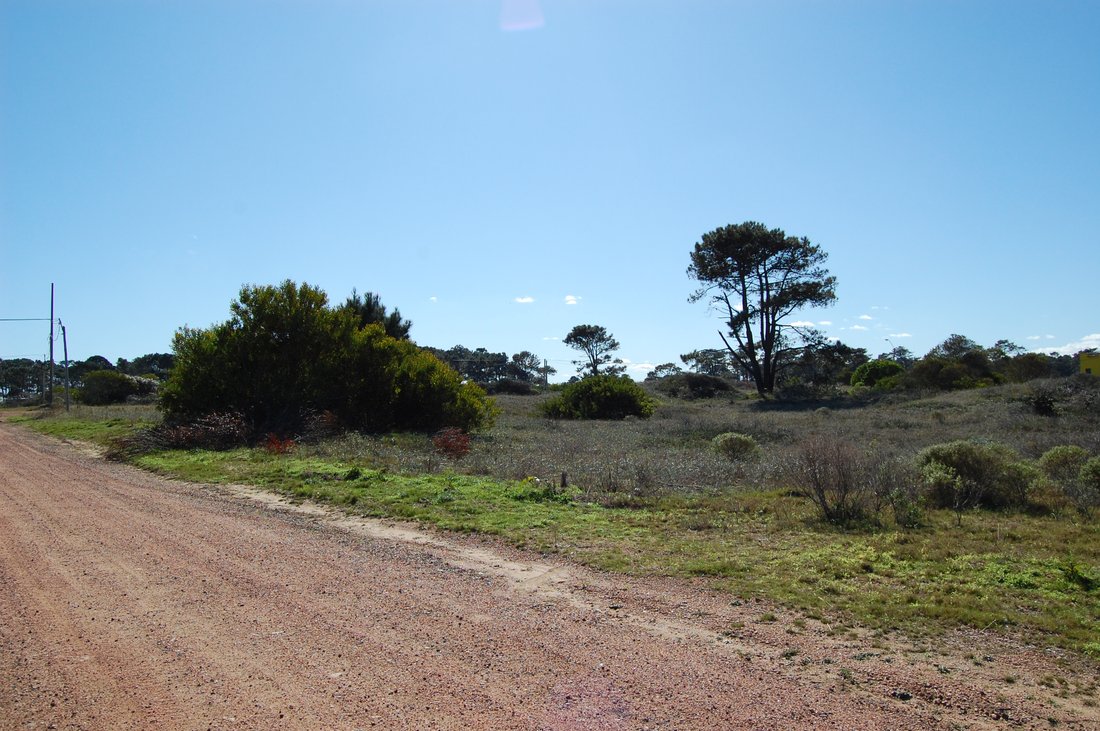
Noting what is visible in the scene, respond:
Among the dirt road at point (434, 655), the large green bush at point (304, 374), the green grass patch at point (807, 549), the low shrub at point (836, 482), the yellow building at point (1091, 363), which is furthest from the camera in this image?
the yellow building at point (1091, 363)

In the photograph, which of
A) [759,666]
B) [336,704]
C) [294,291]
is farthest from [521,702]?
[294,291]

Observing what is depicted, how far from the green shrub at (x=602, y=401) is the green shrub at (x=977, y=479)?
26.8 m

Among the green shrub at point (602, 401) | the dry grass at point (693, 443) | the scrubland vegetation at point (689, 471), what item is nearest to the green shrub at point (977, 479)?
the scrubland vegetation at point (689, 471)

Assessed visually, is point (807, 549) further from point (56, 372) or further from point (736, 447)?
point (56, 372)

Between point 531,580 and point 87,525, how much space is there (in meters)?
5.95

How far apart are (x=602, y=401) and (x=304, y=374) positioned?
18.5m

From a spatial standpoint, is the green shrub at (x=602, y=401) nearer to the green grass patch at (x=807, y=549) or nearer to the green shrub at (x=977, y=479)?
the green grass patch at (x=807, y=549)

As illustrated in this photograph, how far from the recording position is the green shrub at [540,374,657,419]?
1513 inches

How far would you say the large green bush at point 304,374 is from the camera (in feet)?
74.9

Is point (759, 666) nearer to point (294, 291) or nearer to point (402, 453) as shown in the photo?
point (402, 453)

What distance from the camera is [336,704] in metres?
3.96

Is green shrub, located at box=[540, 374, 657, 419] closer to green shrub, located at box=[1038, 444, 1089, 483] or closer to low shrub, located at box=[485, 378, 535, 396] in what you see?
low shrub, located at box=[485, 378, 535, 396]

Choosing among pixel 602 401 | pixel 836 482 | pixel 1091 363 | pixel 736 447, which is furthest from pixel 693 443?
pixel 1091 363

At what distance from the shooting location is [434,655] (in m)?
4.67
